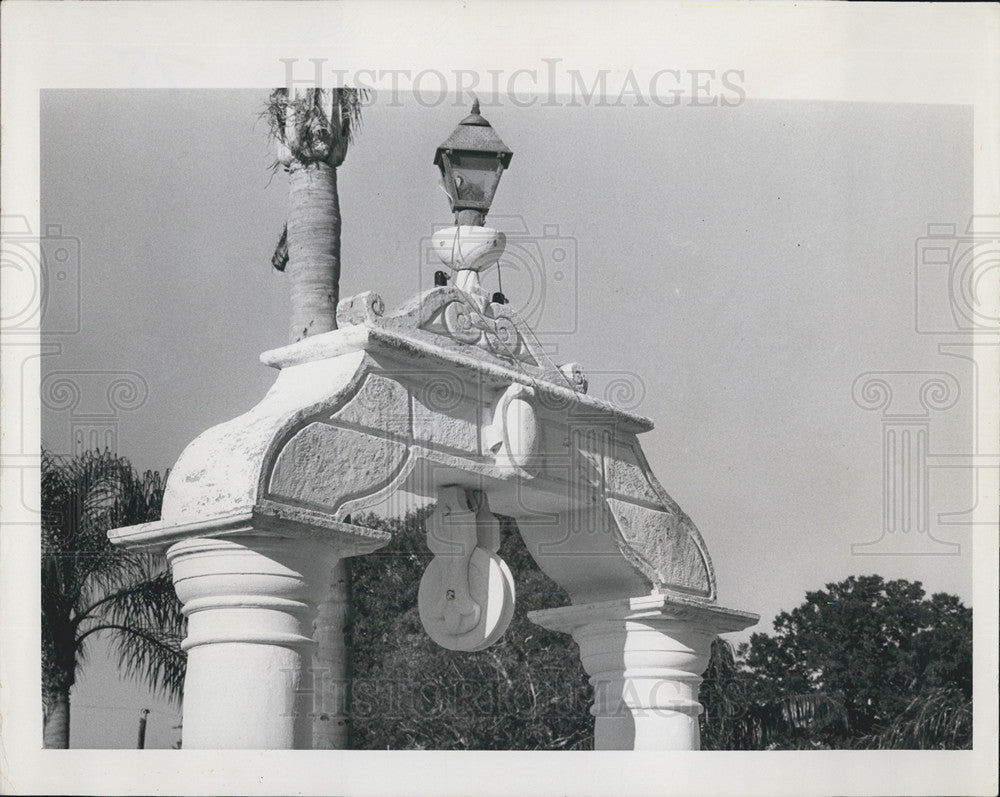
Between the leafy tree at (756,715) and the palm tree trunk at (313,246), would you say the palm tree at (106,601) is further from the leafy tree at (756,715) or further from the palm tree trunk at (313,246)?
the leafy tree at (756,715)

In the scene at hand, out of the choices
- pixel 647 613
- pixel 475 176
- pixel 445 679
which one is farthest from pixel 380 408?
pixel 445 679

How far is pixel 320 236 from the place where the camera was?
13109 millimetres

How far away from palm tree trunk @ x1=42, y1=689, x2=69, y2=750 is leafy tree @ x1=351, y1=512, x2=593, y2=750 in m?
6.78

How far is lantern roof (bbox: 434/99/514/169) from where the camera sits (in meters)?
8.91

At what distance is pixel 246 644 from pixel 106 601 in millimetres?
7975

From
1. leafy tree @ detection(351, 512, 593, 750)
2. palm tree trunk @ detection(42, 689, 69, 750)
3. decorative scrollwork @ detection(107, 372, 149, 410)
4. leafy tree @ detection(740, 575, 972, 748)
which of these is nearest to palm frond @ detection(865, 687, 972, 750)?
leafy tree @ detection(740, 575, 972, 748)

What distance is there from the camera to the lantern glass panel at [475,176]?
8.97 m

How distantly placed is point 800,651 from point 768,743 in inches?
47.7

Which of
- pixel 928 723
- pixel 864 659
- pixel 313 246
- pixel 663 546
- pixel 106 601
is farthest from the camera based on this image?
pixel 864 659

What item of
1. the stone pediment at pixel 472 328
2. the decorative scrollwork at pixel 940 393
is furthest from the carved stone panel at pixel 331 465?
the decorative scrollwork at pixel 940 393

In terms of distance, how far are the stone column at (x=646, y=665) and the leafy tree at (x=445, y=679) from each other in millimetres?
12300

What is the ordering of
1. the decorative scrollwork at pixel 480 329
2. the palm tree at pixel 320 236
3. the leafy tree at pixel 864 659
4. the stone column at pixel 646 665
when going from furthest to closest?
the leafy tree at pixel 864 659
the palm tree at pixel 320 236
the stone column at pixel 646 665
the decorative scrollwork at pixel 480 329

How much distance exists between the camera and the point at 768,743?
68.3 feet

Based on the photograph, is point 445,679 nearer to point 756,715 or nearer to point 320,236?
point 756,715
